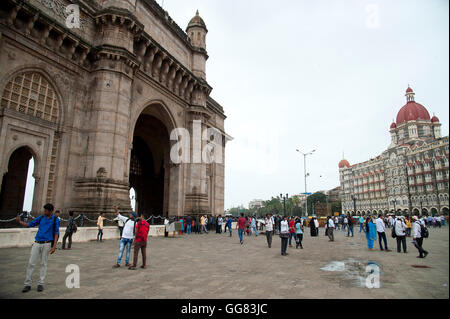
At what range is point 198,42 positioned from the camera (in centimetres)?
2752

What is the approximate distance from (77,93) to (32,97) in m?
2.58

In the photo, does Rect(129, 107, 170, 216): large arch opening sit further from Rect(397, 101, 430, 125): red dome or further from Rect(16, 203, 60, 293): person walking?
Rect(397, 101, 430, 125): red dome

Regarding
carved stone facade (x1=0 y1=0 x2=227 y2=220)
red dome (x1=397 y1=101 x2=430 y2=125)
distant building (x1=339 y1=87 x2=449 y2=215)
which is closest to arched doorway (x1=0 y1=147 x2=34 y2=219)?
carved stone facade (x1=0 y1=0 x2=227 y2=220)

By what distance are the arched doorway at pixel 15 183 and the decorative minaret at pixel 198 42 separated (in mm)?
16123

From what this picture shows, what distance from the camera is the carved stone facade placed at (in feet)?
43.0

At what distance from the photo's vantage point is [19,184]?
17266 millimetres

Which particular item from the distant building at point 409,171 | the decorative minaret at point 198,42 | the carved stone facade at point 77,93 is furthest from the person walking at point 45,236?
the distant building at point 409,171

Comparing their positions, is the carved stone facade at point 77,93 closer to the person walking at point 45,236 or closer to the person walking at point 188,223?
the person walking at point 188,223

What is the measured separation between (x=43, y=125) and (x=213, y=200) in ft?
65.5

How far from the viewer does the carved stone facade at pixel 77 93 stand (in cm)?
1309

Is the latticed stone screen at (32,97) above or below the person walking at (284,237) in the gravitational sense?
above

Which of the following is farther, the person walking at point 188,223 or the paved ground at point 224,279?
the person walking at point 188,223
